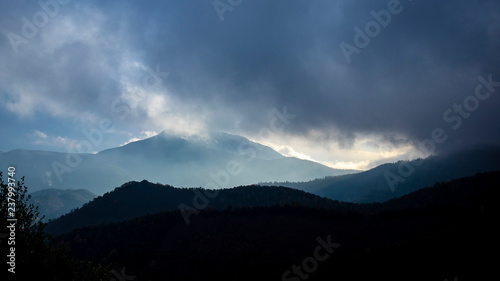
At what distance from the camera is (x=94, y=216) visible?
351 feet

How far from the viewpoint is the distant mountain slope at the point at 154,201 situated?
4046 inches

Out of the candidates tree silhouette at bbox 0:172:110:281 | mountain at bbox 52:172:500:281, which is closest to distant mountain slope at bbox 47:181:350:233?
mountain at bbox 52:172:500:281

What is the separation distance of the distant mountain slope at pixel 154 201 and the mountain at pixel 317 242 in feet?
88.4

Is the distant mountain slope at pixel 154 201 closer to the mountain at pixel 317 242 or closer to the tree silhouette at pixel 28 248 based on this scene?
the mountain at pixel 317 242

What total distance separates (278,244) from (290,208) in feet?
55.1

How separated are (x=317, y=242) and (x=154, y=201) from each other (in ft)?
274

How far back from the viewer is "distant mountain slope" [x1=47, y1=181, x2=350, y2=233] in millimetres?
102769

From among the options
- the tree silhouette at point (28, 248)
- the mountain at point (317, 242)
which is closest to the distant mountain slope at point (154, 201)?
the mountain at point (317, 242)

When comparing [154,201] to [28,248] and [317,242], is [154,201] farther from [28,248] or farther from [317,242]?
[28,248]

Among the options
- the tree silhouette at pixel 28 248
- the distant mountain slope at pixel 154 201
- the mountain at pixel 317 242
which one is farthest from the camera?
the distant mountain slope at pixel 154 201

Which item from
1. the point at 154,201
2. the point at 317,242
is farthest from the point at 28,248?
the point at 154,201

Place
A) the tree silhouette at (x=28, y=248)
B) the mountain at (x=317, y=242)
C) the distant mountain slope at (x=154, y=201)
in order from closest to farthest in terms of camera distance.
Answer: the tree silhouette at (x=28, y=248) < the mountain at (x=317, y=242) < the distant mountain slope at (x=154, y=201)

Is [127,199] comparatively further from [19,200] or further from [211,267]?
[19,200]

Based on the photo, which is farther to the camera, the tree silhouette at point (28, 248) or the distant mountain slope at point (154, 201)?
the distant mountain slope at point (154, 201)
